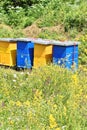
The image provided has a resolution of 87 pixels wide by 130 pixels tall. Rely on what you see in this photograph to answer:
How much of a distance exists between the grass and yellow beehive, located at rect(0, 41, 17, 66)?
163 inches

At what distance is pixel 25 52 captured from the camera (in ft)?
36.4

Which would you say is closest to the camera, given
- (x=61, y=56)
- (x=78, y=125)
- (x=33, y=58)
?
(x=78, y=125)

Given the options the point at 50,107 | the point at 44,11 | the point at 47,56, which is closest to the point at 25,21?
the point at 44,11

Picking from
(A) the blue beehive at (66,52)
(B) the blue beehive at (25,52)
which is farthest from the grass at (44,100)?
(B) the blue beehive at (25,52)

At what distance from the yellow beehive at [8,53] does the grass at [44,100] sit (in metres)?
4.15

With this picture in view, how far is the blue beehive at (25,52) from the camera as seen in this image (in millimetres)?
11055

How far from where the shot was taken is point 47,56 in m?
10.5

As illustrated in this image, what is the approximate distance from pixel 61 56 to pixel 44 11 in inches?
211

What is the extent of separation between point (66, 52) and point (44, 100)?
473cm

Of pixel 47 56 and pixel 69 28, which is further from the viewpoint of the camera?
pixel 69 28

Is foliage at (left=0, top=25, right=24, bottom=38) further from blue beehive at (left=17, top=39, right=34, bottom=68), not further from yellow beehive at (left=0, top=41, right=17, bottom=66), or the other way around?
blue beehive at (left=17, top=39, right=34, bottom=68)

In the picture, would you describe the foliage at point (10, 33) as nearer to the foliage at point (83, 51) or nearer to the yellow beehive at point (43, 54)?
the foliage at point (83, 51)

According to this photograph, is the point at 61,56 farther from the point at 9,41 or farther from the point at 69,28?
the point at 69,28

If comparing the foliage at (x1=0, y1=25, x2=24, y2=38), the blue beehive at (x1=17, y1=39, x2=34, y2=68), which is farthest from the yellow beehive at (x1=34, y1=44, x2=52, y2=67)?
the foliage at (x1=0, y1=25, x2=24, y2=38)
